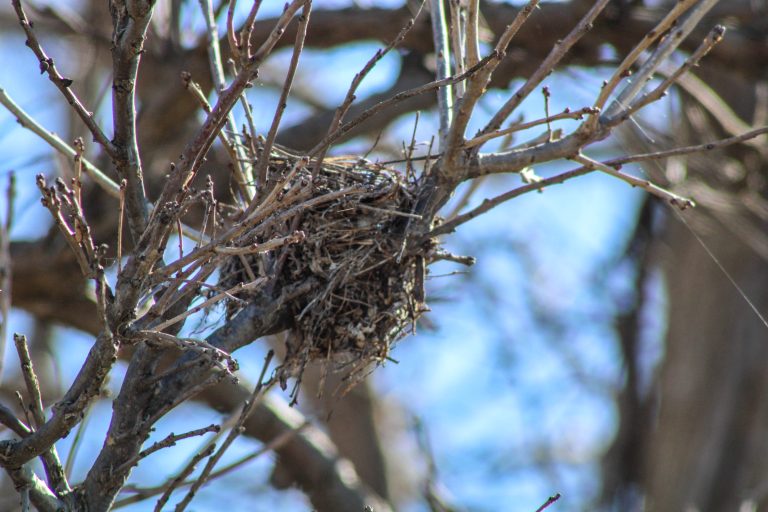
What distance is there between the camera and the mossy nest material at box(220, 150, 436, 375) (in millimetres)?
2664

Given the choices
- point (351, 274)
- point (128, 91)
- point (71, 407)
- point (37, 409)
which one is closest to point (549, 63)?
point (351, 274)

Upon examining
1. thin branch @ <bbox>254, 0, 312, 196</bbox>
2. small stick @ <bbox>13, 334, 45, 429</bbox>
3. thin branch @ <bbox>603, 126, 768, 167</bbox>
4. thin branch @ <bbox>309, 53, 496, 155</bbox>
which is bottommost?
small stick @ <bbox>13, 334, 45, 429</bbox>


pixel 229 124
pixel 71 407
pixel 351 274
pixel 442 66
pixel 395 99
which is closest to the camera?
pixel 71 407

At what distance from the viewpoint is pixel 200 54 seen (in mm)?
5137

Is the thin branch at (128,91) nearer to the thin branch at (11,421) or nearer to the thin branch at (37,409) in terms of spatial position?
the thin branch at (37,409)

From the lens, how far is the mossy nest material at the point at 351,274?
2664 mm

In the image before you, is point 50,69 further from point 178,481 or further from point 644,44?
point 644,44

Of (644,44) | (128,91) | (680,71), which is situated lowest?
(680,71)

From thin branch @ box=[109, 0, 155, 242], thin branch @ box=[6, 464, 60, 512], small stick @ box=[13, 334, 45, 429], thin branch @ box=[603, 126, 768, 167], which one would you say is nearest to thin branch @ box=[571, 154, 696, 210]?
thin branch @ box=[603, 126, 768, 167]

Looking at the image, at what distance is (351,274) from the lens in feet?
8.70

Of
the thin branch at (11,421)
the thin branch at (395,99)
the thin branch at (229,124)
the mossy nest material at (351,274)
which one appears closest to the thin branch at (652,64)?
the thin branch at (395,99)

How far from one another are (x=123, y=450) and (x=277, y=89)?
601 centimetres

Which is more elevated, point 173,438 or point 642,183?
point 642,183

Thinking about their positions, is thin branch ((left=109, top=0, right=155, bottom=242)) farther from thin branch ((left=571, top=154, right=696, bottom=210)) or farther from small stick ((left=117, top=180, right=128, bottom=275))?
thin branch ((left=571, top=154, right=696, bottom=210))
